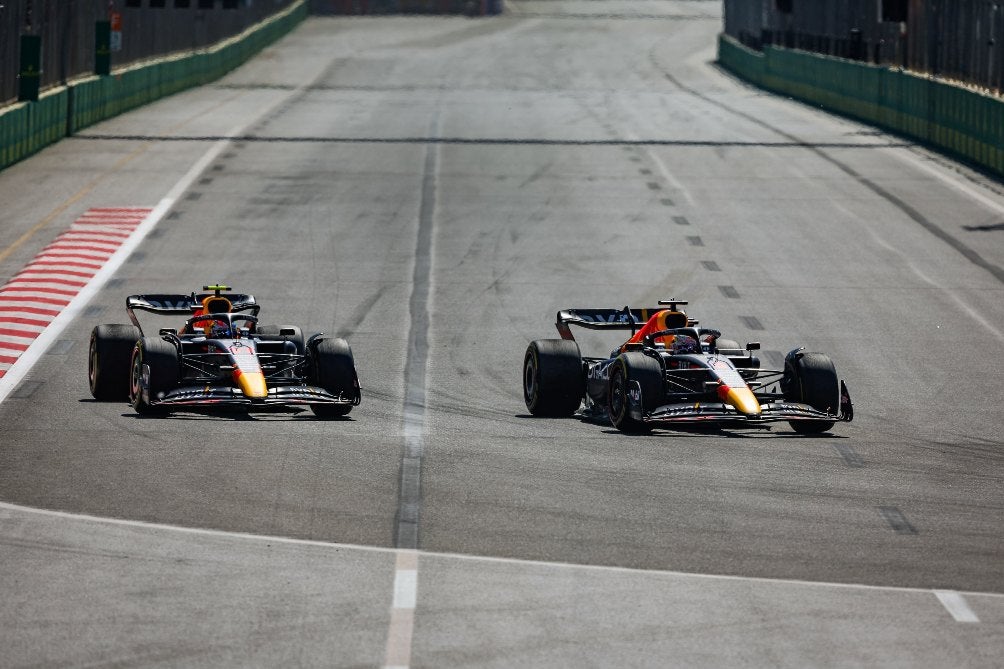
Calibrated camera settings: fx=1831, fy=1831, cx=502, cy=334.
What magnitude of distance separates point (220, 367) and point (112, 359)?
1.39 m

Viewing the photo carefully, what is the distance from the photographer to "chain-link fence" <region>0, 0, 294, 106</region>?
4294cm

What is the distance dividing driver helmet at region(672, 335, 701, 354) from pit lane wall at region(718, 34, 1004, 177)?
23.5 m

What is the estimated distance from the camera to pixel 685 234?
34.2 metres

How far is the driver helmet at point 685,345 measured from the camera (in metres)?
19.1

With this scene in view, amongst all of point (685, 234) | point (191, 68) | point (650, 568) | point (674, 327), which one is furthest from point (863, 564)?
point (191, 68)

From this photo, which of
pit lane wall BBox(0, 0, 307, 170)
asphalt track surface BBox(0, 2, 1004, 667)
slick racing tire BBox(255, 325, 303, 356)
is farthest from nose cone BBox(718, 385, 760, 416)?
pit lane wall BBox(0, 0, 307, 170)

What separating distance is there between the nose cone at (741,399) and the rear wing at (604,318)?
2.28 metres

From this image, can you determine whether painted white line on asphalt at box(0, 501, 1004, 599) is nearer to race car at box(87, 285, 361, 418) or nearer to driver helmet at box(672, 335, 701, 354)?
race car at box(87, 285, 361, 418)

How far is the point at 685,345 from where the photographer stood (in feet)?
63.0

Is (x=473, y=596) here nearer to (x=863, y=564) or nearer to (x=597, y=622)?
(x=597, y=622)

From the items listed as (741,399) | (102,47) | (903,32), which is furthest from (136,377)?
(903,32)

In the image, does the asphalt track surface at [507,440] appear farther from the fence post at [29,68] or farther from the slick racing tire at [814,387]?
the fence post at [29,68]

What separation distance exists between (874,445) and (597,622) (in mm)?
7025

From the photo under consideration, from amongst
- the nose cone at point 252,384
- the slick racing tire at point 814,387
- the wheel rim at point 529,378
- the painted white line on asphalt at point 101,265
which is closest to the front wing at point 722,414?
the slick racing tire at point 814,387
